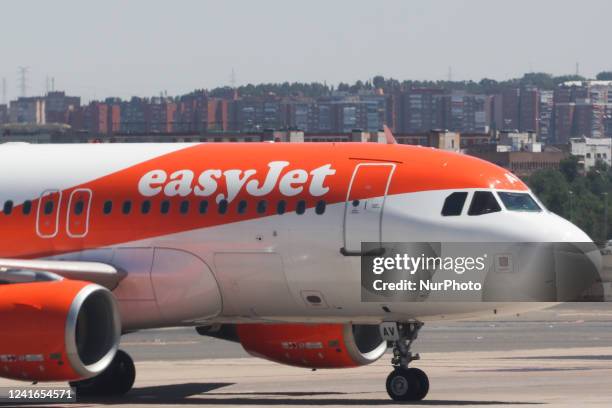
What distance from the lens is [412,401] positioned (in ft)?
108

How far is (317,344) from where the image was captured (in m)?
34.7

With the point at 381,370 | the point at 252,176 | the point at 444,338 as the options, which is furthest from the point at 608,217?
the point at 252,176

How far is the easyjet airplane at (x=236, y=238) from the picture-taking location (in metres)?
31.7

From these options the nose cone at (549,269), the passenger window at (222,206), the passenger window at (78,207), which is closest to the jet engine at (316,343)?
the passenger window at (222,206)

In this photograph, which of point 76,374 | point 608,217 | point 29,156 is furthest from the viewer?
point 608,217

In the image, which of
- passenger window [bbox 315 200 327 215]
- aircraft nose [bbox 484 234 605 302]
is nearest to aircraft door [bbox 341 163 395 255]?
passenger window [bbox 315 200 327 215]

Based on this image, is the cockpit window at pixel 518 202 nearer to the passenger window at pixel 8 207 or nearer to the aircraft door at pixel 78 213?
the aircraft door at pixel 78 213

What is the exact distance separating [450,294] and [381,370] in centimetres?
1084

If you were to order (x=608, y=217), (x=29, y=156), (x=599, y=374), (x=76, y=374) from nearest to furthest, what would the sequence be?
(x=76, y=374)
(x=29, y=156)
(x=599, y=374)
(x=608, y=217)

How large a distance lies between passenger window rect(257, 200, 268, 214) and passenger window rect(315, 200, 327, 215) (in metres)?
1.05

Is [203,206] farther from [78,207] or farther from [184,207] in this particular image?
[78,207]

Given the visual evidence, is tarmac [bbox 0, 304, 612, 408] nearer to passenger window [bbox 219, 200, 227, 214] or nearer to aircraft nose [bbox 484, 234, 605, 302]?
aircraft nose [bbox 484, 234, 605, 302]

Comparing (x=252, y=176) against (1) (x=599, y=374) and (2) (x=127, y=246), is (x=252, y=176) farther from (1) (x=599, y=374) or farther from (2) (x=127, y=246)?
(1) (x=599, y=374)

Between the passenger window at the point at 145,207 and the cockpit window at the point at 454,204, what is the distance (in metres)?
5.91
